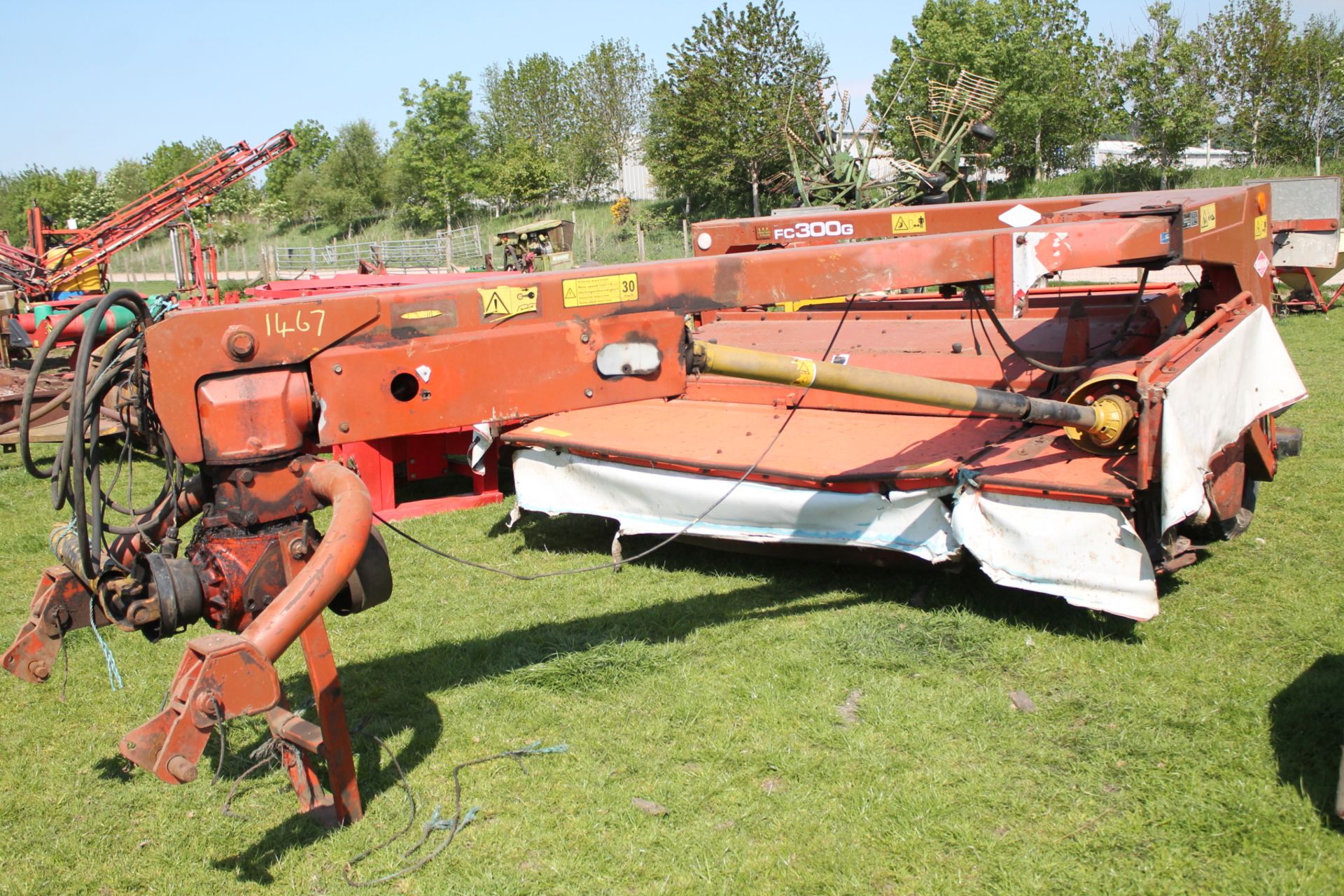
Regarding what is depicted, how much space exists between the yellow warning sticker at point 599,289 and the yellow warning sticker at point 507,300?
12cm

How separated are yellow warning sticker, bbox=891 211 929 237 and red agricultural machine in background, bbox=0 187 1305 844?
15mm

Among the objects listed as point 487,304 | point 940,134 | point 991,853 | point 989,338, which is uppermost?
point 940,134

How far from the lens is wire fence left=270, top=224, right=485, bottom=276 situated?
30000 millimetres

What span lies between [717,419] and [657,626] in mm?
1572

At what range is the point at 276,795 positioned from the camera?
3.91m

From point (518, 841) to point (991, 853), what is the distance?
1.54m

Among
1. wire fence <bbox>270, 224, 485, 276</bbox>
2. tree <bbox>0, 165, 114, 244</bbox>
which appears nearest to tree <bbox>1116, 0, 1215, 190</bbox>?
wire fence <bbox>270, 224, 485, 276</bbox>

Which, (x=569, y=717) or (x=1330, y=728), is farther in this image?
(x=569, y=717)

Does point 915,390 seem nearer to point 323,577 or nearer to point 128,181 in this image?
point 323,577

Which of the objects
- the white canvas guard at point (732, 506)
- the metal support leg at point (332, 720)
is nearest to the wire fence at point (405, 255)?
the white canvas guard at point (732, 506)

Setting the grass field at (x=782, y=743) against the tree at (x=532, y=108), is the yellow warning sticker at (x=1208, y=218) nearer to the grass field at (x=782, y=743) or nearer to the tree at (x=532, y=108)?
the grass field at (x=782, y=743)

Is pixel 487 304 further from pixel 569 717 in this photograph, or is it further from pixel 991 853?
pixel 991 853

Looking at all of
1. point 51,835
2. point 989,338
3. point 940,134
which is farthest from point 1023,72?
point 51,835

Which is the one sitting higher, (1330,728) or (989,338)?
(989,338)
